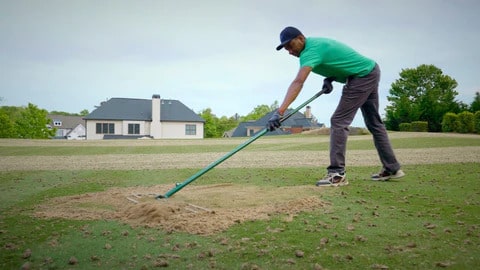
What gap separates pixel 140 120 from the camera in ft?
189

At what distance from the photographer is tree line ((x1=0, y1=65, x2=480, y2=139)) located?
3381cm

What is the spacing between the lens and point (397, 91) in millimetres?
57219

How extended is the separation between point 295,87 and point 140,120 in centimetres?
5552

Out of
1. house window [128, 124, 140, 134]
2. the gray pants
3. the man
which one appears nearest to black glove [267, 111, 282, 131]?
the man

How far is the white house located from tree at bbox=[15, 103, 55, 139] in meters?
21.1

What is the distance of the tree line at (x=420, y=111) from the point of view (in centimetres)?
3381

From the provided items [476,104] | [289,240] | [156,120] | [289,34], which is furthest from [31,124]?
[289,240]

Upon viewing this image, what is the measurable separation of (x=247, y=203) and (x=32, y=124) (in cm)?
7727

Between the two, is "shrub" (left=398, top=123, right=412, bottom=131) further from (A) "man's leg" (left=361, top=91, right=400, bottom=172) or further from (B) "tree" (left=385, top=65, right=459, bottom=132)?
(A) "man's leg" (left=361, top=91, right=400, bottom=172)

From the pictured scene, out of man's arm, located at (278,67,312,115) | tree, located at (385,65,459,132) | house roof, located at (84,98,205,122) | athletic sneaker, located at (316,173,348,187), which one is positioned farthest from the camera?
house roof, located at (84,98,205,122)

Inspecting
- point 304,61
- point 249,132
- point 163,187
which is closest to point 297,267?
point 304,61

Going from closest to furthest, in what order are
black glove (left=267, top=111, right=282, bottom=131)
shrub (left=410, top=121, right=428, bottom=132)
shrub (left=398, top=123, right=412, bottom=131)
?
A: black glove (left=267, top=111, right=282, bottom=131) < shrub (left=410, top=121, right=428, bottom=132) < shrub (left=398, top=123, right=412, bottom=131)

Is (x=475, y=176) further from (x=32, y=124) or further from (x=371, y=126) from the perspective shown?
(x=32, y=124)

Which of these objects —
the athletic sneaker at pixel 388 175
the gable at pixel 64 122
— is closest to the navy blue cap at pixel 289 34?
the athletic sneaker at pixel 388 175
